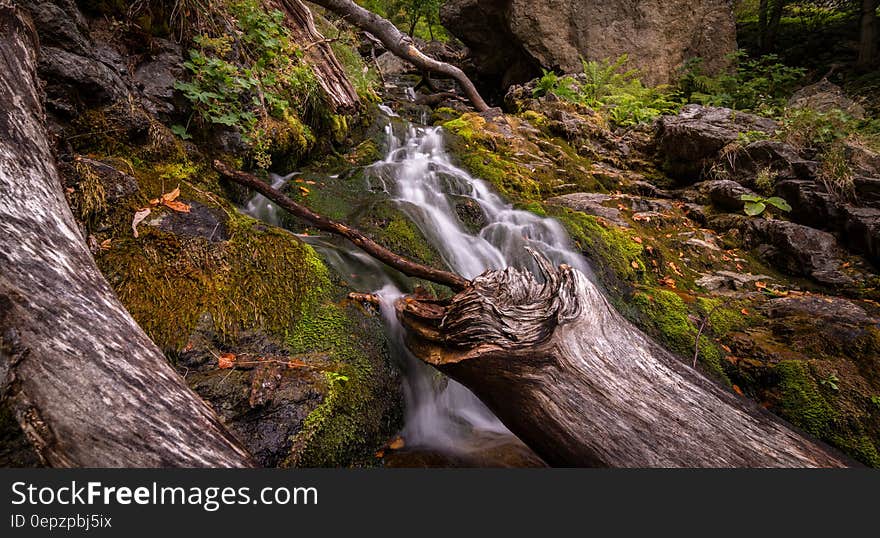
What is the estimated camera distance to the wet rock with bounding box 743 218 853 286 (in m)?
5.01

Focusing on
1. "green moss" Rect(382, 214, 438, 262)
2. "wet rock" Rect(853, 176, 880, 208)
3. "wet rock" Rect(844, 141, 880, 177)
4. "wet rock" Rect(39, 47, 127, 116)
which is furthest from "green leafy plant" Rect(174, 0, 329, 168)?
"wet rock" Rect(844, 141, 880, 177)

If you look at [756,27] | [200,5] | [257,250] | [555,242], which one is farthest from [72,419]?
[756,27]

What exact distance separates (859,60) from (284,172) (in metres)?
15.2

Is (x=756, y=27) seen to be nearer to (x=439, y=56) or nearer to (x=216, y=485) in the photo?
(x=439, y=56)

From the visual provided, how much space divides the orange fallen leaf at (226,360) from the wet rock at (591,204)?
5106 mm

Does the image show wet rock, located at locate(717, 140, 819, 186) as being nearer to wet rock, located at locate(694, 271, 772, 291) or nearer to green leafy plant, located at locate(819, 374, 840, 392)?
wet rock, located at locate(694, 271, 772, 291)

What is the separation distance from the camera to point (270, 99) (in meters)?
4.19

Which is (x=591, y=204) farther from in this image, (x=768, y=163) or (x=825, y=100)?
(x=825, y=100)

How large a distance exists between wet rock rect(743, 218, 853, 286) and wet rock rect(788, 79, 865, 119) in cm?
374

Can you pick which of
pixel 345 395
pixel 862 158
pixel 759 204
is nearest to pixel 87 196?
pixel 345 395

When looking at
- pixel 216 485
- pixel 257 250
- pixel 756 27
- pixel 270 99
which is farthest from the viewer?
pixel 756 27

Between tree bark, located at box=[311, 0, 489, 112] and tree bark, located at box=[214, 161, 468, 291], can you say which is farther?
tree bark, located at box=[311, 0, 489, 112]

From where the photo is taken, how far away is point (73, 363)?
3.91ft

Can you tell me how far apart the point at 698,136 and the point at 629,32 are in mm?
6575
